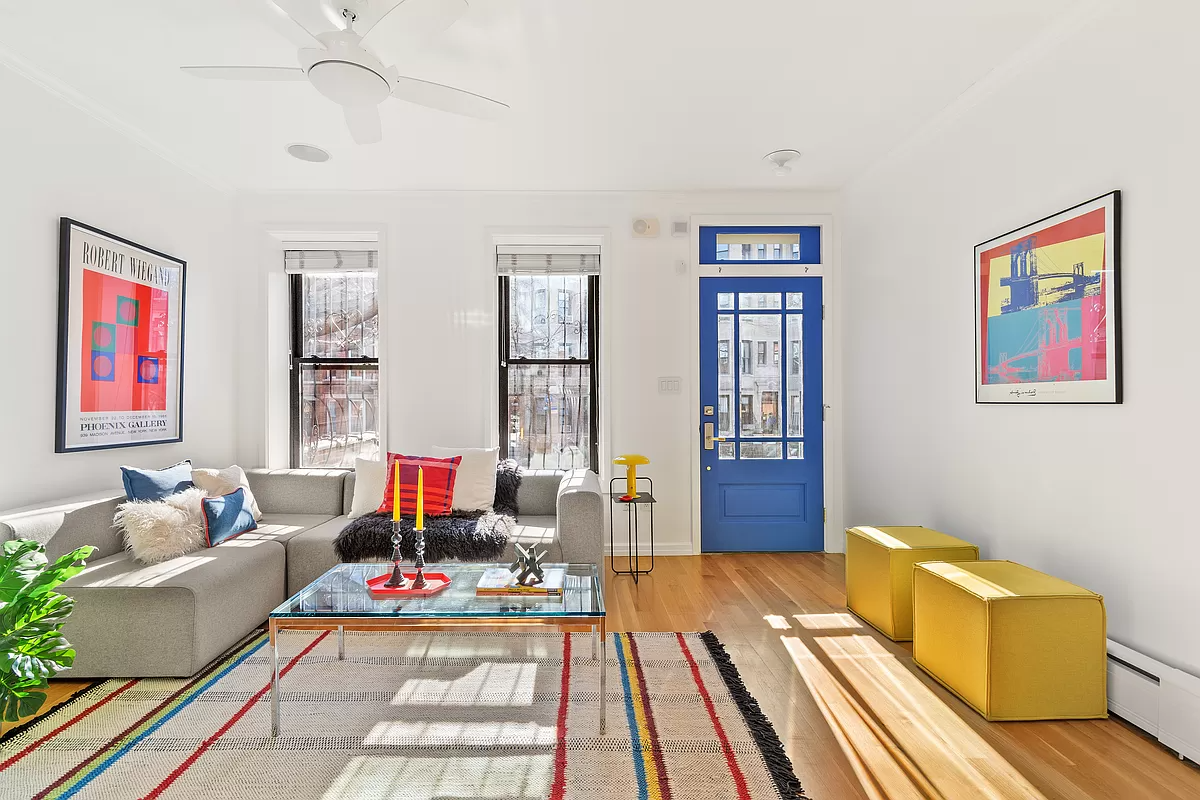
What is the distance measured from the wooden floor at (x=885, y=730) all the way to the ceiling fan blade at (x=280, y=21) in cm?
277

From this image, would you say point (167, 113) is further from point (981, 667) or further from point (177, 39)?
point (981, 667)

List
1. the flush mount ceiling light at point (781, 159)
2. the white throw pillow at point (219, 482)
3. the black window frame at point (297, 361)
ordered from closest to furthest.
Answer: the white throw pillow at point (219, 482)
the flush mount ceiling light at point (781, 159)
the black window frame at point (297, 361)

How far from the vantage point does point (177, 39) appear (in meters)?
2.61

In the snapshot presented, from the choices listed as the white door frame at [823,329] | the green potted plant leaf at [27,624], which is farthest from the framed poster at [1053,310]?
the green potted plant leaf at [27,624]

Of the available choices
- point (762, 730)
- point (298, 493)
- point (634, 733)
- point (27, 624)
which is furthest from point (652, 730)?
point (298, 493)

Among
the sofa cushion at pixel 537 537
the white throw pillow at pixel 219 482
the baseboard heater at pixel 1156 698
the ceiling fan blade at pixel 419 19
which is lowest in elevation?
the baseboard heater at pixel 1156 698

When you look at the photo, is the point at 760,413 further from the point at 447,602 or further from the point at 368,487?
the point at 447,602

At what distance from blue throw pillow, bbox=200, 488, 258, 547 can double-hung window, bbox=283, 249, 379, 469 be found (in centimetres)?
129

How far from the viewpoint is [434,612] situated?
209 cm

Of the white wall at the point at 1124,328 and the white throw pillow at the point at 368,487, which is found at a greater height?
the white wall at the point at 1124,328

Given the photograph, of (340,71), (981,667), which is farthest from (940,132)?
(340,71)

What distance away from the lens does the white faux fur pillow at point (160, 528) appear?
2.78 meters

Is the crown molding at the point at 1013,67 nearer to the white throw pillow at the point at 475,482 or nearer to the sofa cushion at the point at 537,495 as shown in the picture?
the sofa cushion at the point at 537,495

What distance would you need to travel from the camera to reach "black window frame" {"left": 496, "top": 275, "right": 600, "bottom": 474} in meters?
4.74
